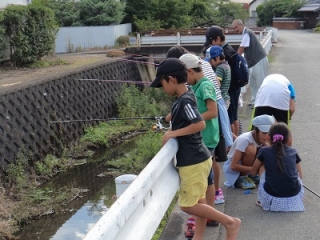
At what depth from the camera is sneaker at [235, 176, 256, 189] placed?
217 inches

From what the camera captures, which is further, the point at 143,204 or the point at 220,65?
the point at 220,65

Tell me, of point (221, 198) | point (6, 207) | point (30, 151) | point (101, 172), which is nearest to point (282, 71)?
point (101, 172)

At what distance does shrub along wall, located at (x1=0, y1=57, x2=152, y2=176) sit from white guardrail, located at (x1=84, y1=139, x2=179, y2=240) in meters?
6.94

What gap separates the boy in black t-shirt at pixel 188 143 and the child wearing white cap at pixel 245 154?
1.71 meters

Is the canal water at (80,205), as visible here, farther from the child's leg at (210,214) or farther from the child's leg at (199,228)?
the child's leg at (210,214)

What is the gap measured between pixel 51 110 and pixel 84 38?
15.0 m

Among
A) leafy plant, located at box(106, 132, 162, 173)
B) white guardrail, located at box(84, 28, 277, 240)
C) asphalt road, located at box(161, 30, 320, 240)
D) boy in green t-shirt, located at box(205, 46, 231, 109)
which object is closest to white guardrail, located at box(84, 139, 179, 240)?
white guardrail, located at box(84, 28, 277, 240)

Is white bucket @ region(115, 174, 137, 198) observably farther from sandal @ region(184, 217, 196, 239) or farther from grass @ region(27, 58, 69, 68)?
grass @ region(27, 58, 69, 68)

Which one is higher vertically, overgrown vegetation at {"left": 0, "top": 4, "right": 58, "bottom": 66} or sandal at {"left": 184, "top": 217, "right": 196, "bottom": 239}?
overgrown vegetation at {"left": 0, "top": 4, "right": 58, "bottom": 66}

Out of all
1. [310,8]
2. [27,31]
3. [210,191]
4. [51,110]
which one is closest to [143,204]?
[210,191]

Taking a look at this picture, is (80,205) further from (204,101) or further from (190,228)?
(204,101)

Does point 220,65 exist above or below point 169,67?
below

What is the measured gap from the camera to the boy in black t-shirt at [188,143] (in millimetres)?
3572

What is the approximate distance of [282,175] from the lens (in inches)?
187
